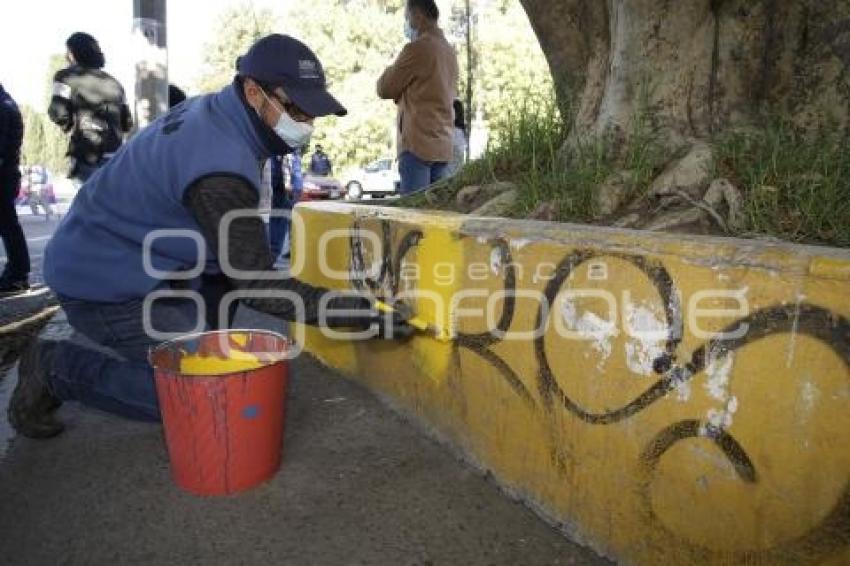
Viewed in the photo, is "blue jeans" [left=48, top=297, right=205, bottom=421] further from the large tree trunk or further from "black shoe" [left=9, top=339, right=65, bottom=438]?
the large tree trunk

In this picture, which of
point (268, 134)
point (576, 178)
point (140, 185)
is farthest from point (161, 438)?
point (576, 178)

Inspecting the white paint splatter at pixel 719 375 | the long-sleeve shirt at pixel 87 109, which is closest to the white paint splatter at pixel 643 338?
the white paint splatter at pixel 719 375

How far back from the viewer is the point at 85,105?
194 inches

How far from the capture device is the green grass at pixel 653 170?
1975mm

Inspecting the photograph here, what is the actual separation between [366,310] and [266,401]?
1.41 feet

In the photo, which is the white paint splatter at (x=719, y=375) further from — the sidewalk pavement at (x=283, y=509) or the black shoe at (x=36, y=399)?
the black shoe at (x=36, y=399)

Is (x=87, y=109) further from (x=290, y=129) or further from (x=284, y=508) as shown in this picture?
(x=284, y=508)

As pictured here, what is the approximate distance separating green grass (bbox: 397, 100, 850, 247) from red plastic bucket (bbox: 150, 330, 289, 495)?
1.23 m

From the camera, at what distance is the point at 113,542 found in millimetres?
1875

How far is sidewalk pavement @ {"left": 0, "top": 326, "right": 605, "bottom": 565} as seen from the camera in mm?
1840

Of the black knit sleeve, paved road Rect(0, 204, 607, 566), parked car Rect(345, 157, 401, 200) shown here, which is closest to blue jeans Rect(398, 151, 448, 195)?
paved road Rect(0, 204, 607, 566)

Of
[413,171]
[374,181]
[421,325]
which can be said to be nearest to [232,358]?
[421,325]

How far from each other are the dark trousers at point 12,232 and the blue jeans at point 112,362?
9.96 feet

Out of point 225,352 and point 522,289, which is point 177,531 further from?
point 522,289
